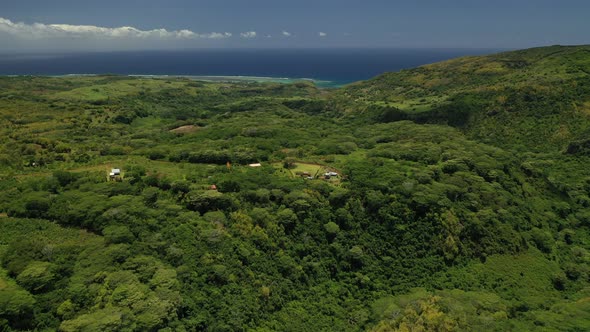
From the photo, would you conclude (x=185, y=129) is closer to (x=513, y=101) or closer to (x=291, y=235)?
(x=291, y=235)

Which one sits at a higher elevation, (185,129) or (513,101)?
(513,101)

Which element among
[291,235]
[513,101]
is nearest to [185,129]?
[291,235]

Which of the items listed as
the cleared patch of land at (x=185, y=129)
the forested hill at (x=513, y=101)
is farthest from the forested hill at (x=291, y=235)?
the cleared patch of land at (x=185, y=129)

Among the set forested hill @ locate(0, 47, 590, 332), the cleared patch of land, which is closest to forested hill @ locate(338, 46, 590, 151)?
forested hill @ locate(0, 47, 590, 332)

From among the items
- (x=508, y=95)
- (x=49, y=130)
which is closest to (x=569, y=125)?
(x=508, y=95)

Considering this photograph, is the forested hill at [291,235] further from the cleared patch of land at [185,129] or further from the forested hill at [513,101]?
the cleared patch of land at [185,129]

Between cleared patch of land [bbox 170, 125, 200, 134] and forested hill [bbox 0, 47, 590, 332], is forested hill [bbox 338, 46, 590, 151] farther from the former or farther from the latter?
cleared patch of land [bbox 170, 125, 200, 134]
